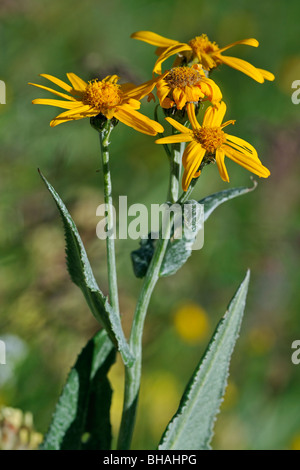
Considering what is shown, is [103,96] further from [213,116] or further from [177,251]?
[177,251]

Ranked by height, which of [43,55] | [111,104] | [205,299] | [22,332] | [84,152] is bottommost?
[22,332]

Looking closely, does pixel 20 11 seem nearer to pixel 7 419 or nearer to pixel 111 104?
pixel 111 104

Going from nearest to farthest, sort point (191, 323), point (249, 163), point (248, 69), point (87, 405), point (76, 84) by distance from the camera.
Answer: point (249, 163)
point (248, 69)
point (76, 84)
point (87, 405)
point (191, 323)

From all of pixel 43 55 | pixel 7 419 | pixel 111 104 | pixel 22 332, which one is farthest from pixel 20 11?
pixel 7 419

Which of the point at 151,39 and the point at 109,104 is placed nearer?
the point at 109,104

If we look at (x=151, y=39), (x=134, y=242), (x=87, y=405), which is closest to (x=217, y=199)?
(x=151, y=39)

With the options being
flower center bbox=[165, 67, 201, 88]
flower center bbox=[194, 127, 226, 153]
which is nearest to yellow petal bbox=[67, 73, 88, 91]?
flower center bbox=[165, 67, 201, 88]

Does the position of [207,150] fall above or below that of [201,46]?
below
